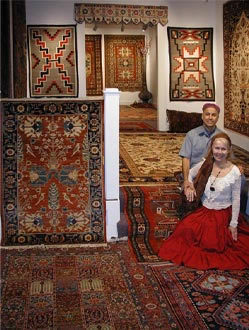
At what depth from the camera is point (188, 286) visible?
3.53 metres

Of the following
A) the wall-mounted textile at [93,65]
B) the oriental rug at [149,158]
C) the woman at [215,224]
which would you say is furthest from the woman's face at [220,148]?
the wall-mounted textile at [93,65]

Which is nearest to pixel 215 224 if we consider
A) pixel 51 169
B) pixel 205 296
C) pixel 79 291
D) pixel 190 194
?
pixel 190 194

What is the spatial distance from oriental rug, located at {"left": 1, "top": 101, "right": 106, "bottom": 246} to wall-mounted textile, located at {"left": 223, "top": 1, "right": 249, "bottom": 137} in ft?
11.6

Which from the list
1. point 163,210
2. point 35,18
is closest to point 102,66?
point 35,18

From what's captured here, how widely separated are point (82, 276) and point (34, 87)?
623 centimetres

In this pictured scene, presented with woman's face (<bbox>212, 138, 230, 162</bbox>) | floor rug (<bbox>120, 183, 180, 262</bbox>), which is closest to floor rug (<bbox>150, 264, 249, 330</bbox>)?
floor rug (<bbox>120, 183, 180, 262</bbox>)

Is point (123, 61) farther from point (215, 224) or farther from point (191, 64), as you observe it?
point (215, 224)

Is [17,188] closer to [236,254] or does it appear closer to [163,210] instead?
[163,210]

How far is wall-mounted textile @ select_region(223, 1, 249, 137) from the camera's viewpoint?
744 centimetres

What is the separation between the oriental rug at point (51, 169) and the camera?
4477mm

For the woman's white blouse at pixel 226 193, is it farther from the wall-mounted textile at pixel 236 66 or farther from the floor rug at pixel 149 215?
the wall-mounted textile at pixel 236 66

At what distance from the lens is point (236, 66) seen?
314 inches

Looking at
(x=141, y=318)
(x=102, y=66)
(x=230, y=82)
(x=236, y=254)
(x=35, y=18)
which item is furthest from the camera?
(x=102, y=66)

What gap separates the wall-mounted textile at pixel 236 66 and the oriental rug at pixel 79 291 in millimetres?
4040
